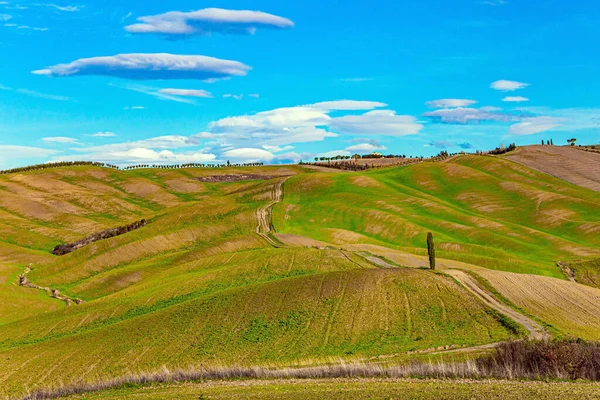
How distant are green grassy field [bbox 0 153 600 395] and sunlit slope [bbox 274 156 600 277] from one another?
0.54m

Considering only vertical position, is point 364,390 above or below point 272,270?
below

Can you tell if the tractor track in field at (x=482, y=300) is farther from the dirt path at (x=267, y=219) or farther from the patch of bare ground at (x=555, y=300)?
the patch of bare ground at (x=555, y=300)

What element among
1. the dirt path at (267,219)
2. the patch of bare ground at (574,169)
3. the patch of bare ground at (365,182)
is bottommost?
the dirt path at (267,219)

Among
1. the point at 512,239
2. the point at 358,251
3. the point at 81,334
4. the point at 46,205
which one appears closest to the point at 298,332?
the point at 81,334

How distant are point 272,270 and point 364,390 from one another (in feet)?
156

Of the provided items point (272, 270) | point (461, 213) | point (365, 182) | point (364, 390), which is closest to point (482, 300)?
point (272, 270)

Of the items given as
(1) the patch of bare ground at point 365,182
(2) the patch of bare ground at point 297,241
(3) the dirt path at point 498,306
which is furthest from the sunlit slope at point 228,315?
(1) the patch of bare ground at point 365,182

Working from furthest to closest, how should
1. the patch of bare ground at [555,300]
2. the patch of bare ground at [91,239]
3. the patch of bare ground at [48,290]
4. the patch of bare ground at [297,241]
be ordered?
1. the patch of bare ground at [91,239]
2. the patch of bare ground at [297,241]
3. the patch of bare ground at [48,290]
4. the patch of bare ground at [555,300]

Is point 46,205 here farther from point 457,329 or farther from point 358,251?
point 457,329

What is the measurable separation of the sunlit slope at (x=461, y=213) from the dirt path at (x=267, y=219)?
220cm

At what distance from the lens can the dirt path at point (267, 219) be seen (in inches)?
4382

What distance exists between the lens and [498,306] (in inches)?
2277

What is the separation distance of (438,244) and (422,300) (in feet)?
184

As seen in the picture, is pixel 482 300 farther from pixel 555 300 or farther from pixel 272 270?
pixel 272 270
